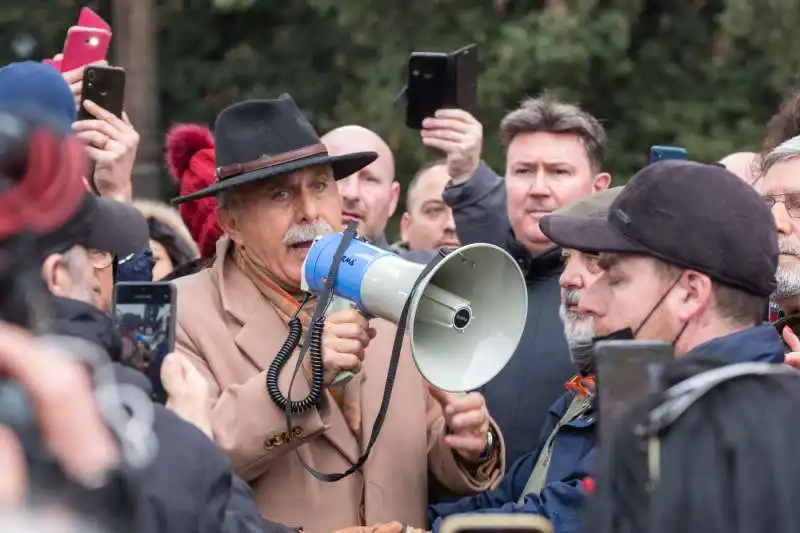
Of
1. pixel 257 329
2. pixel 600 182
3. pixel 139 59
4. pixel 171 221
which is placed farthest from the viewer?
pixel 139 59

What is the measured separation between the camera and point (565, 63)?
38.6ft

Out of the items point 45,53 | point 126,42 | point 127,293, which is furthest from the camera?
point 45,53

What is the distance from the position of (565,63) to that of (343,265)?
319 inches

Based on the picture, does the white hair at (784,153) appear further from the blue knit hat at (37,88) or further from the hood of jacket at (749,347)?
the blue knit hat at (37,88)

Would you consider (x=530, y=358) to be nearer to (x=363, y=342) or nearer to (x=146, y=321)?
(x=363, y=342)

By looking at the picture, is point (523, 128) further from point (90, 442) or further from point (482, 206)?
point (90, 442)

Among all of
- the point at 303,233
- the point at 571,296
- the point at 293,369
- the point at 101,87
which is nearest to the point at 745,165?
the point at 571,296

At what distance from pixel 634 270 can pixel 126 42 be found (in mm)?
10480

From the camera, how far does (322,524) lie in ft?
13.7

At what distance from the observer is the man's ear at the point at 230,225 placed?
4570 millimetres

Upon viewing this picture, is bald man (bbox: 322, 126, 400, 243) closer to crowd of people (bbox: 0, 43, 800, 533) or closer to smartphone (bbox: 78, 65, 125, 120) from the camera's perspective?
crowd of people (bbox: 0, 43, 800, 533)

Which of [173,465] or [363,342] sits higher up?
[173,465]

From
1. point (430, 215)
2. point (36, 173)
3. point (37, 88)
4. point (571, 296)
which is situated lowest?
point (430, 215)

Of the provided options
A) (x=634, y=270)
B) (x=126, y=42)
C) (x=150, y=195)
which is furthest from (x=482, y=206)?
(x=126, y=42)
